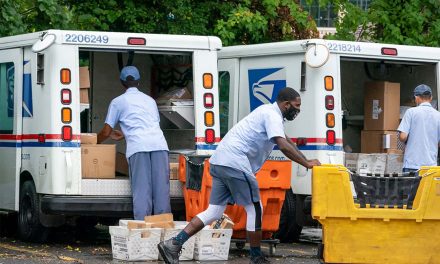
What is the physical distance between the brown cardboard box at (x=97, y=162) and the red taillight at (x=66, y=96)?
2.08 ft

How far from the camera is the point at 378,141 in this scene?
1497 cm

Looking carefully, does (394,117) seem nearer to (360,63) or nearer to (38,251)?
(360,63)

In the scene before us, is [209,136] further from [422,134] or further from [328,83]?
[422,134]

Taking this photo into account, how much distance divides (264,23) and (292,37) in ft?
3.21

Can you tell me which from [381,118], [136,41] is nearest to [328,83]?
[381,118]

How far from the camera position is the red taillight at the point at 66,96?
1286 cm

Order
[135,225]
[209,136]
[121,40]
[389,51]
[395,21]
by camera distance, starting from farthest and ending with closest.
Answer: [395,21], [389,51], [209,136], [121,40], [135,225]

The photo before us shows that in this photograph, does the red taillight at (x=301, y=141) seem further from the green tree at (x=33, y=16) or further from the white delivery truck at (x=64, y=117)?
the green tree at (x=33, y=16)

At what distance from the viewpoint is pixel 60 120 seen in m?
12.9

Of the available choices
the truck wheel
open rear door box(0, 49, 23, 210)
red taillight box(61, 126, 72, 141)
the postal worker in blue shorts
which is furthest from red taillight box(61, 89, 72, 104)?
the postal worker in blue shorts

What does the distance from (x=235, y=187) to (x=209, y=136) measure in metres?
2.12

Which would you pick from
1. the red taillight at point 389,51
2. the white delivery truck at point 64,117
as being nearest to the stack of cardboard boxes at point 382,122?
the red taillight at point 389,51

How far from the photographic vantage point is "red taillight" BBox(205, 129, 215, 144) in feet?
44.3

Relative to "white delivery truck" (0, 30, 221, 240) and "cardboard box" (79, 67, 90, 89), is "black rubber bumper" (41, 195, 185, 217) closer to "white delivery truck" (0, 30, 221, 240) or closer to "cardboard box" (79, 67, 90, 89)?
"white delivery truck" (0, 30, 221, 240)
